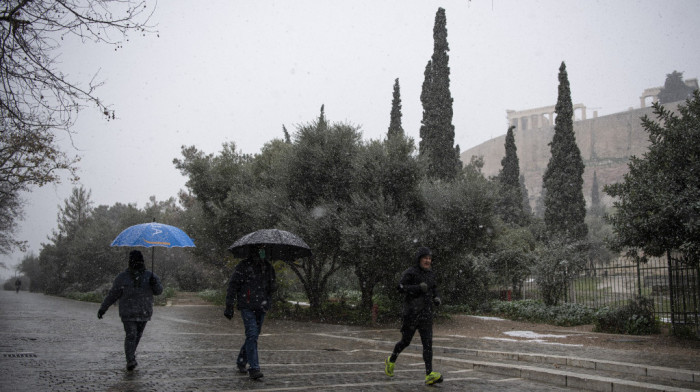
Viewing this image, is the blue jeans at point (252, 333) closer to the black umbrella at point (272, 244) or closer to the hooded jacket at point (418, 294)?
the black umbrella at point (272, 244)

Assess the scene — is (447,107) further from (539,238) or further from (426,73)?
(539,238)

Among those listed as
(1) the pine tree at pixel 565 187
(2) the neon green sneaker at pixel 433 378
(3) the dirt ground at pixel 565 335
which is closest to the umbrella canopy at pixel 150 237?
(2) the neon green sneaker at pixel 433 378

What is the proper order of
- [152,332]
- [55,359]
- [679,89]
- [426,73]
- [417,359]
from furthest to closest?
[679,89]
[426,73]
[152,332]
[417,359]
[55,359]

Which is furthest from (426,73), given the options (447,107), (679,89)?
(679,89)

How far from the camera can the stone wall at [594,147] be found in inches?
4774

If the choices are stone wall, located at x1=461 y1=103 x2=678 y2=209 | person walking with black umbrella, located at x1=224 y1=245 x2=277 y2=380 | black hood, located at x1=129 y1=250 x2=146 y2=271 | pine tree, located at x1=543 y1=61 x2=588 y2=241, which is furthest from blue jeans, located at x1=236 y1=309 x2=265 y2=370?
stone wall, located at x1=461 y1=103 x2=678 y2=209

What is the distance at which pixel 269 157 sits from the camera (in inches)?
890

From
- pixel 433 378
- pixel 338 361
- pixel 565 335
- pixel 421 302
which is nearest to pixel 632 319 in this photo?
pixel 565 335

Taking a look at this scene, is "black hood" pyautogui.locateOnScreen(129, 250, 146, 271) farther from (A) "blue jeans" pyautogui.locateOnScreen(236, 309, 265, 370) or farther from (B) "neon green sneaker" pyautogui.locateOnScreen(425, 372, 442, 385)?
(B) "neon green sneaker" pyautogui.locateOnScreen(425, 372, 442, 385)

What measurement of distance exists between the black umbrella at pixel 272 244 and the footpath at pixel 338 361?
5.68 feet

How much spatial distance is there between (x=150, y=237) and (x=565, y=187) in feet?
101

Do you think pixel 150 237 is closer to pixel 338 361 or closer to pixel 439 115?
pixel 338 361

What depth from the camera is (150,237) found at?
8.48 meters

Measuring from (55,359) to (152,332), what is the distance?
554 centimetres
